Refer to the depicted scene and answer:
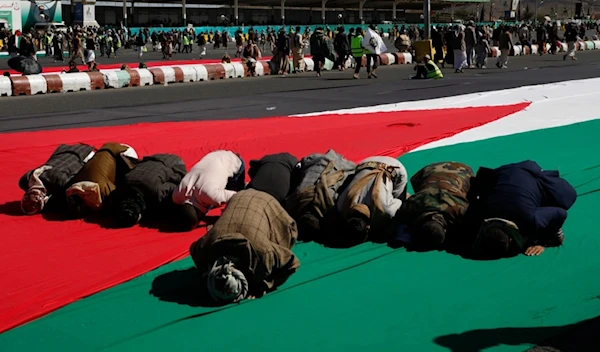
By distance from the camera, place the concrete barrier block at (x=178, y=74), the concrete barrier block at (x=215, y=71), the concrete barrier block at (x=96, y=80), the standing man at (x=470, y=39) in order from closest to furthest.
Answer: the concrete barrier block at (x=96, y=80)
the concrete barrier block at (x=178, y=74)
the concrete barrier block at (x=215, y=71)
the standing man at (x=470, y=39)

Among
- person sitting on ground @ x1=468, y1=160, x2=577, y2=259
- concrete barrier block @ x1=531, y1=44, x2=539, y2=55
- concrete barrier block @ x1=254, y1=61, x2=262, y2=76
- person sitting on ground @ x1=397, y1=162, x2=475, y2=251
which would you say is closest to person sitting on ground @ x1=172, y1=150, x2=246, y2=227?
person sitting on ground @ x1=397, y1=162, x2=475, y2=251

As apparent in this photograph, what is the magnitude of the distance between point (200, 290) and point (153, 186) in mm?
1756

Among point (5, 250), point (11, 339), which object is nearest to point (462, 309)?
point (11, 339)

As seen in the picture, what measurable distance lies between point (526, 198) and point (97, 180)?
376 cm

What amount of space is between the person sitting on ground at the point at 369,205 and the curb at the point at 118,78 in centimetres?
1577

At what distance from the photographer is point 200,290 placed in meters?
5.54

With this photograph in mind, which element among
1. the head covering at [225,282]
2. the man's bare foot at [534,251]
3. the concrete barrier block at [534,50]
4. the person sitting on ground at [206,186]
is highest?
the person sitting on ground at [206,186]

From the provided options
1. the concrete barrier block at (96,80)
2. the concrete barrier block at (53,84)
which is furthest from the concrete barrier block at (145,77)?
the concrete barrier block at (53,84)

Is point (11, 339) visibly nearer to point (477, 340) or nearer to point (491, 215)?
point (477, 340)

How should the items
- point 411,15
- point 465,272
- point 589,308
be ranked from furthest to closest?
point 411,15
point 465,272
point 589,308

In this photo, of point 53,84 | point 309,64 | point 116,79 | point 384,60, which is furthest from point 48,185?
point 384,60

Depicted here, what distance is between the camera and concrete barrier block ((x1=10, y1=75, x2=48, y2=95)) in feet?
66.8

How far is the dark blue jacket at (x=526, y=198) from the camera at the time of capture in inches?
234

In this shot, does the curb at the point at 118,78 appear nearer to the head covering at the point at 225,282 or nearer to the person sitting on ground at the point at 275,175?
the person sitting on ground at the point at 275,175
